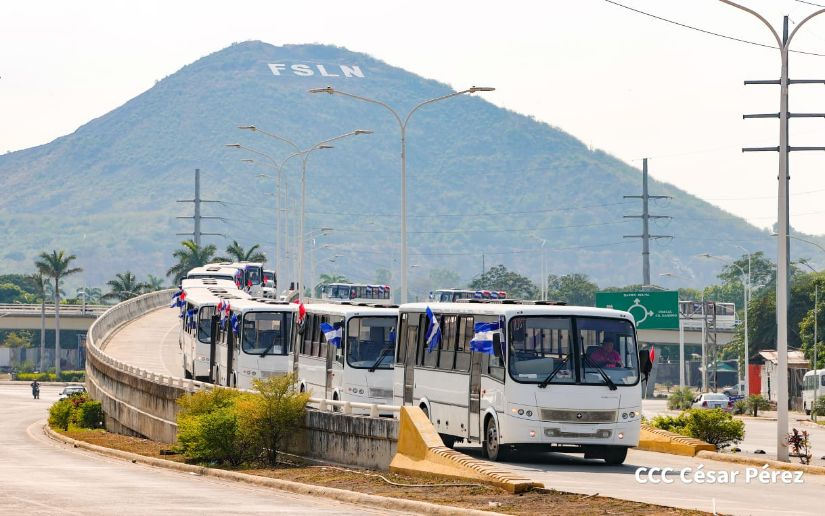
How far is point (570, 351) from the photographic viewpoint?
27922mm

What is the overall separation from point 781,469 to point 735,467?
112cm

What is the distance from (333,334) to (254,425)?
520cm

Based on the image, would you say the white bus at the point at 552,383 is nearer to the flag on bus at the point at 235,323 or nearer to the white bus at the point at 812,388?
the flag on bus at the point at 235,323

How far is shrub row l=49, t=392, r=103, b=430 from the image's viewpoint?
69750mm

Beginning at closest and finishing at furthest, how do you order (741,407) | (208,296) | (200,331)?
1. (200,331)
2. (208,296)
3. (741,407)

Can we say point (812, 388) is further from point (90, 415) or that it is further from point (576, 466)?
point (576, 466)

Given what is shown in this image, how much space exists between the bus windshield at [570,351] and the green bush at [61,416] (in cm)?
4865

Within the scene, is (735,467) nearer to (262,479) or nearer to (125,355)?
(262,479)

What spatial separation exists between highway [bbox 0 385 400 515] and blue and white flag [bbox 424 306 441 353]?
5236mm

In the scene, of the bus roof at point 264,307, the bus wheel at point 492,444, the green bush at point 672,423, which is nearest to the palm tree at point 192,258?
the bus roof at point 264,307

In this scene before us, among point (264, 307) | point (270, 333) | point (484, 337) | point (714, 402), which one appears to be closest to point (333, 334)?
point (270, 333)

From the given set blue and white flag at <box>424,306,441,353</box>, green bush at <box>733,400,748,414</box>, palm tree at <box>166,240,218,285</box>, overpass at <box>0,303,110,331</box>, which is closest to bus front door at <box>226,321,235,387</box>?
blue and white flag at <box>424,306,441,353</box>

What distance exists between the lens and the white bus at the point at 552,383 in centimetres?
2756

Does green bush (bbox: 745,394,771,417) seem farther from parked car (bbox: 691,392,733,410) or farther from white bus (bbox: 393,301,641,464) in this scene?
white bus (bbox: 393,301,641,464)
